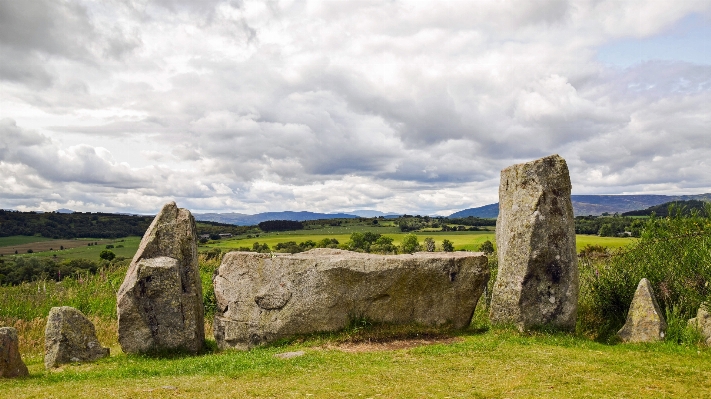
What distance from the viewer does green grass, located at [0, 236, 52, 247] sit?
96.3m

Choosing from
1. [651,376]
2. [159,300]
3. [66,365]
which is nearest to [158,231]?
[159,300]

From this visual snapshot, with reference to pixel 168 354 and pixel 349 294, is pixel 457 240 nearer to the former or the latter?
pixel 349 294

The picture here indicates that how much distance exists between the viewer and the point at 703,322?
1641 centimetres

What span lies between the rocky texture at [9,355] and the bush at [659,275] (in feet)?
61.1

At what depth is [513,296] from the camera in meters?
18.4

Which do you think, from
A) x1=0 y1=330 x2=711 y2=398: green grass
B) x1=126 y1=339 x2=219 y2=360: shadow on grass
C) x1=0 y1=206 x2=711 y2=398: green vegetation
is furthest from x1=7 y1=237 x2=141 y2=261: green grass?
x1=0 y1=330 x2=711 y2=398: green grass

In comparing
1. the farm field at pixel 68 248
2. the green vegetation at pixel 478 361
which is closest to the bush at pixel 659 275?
the green vegetation at pixel 478 361

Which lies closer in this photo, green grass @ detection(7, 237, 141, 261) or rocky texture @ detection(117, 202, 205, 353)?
rocky texture @ detection(117, 202, 205, 353)

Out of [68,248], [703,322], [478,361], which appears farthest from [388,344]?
[68,248]

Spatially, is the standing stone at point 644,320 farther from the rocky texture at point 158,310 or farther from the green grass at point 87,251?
the green grass at point 87,251

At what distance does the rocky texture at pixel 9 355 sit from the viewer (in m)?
15.0

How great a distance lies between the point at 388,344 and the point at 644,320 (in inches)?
332

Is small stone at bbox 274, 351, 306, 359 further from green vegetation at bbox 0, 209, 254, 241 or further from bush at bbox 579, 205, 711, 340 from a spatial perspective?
green vegetation at bbox 0, 209, 254, 241

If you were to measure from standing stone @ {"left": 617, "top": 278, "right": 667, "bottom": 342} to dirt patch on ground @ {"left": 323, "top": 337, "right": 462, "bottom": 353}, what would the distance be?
5585mm
